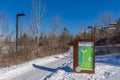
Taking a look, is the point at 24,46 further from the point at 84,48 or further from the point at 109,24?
the point at 109,24

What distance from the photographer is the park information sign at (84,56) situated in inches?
415

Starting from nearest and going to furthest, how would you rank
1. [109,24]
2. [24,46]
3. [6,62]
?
[6,62], [24,46], [109,24]

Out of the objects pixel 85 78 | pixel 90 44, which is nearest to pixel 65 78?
pixel 85 78

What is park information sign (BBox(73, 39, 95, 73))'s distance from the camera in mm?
10547

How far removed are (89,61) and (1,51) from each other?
30.4 feet

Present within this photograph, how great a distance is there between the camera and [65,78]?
9.33 m

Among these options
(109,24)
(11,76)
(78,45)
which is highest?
(109,24)

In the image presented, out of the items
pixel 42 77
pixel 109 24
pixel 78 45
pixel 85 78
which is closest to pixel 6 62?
pixel 42 77

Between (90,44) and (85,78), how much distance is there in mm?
2055

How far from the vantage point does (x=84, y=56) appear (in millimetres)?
10734

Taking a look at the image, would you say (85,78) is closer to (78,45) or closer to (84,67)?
(84,67)

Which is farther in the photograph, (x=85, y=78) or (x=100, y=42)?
(x=100, y=42)

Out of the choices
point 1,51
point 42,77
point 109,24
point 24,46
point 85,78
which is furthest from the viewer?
point 109,24

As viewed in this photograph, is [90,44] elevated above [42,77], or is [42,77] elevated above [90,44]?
[90,44]
